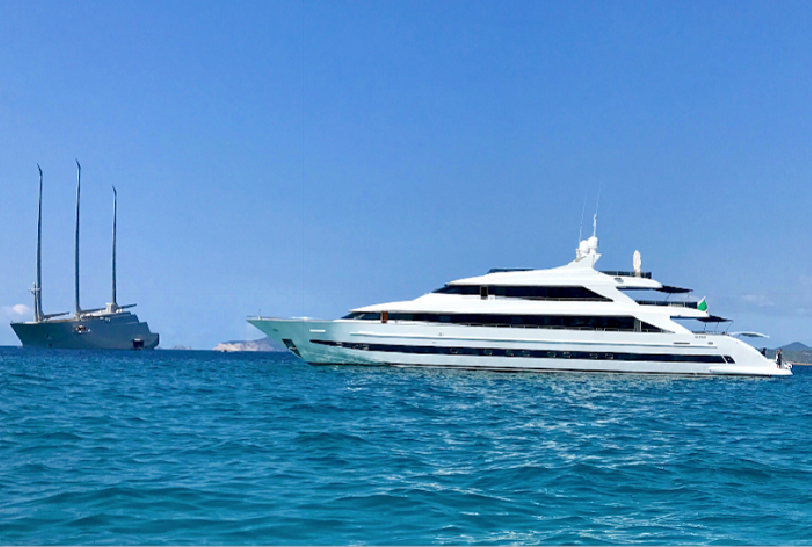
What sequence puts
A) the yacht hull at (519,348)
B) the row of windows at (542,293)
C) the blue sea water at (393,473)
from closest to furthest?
the blue sea water at (393,473) → the yacht hull at (519,348) → the row of windows at (542,293)

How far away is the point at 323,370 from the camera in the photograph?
34250 mm

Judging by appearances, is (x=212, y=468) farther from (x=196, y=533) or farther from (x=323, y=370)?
(x=323, y=370)

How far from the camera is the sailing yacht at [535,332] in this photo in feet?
115

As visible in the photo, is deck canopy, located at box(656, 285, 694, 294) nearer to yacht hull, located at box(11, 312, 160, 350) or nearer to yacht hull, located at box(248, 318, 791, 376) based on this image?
yacht hull, located at box(248, 318, 791, 376)

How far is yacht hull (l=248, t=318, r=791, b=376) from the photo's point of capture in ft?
115

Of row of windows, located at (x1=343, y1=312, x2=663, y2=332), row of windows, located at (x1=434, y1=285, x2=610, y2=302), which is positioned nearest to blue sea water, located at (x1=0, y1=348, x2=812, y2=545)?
row of windows, located at (x1=343, y1=312, x2=663, y2=332)

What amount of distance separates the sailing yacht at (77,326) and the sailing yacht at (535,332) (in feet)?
227

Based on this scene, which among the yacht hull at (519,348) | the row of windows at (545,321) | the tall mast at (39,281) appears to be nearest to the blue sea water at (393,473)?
the yacht hull at (519,348)

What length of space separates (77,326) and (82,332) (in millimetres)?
1096

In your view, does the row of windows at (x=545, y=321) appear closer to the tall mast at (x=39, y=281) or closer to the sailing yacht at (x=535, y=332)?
the sailing yacht at (x=535, y=332)

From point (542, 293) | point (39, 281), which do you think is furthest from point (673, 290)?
point (39, 281)

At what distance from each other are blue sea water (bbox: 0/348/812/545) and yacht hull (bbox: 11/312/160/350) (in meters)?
82.0

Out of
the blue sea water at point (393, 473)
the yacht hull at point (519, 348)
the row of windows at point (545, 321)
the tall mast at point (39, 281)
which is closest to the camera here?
the blue sea water at point (393, 473)

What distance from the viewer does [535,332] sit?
35.0m
